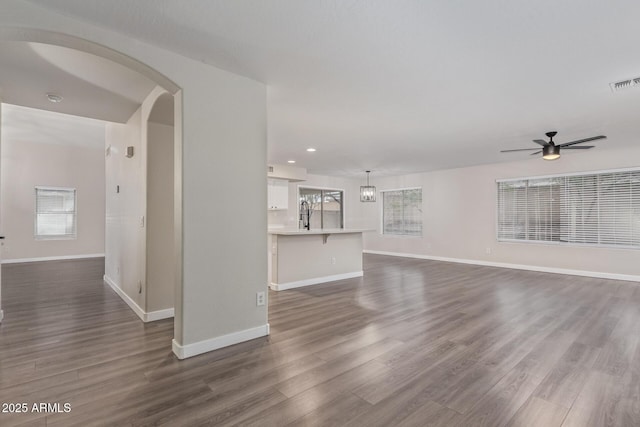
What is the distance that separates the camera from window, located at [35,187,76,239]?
25.7 ft

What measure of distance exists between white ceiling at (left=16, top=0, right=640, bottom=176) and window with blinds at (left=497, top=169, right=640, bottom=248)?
2000 millimetres

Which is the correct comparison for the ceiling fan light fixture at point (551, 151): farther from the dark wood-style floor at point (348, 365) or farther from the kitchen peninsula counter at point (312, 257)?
the kitchen peninsula counter at point (312, 257)

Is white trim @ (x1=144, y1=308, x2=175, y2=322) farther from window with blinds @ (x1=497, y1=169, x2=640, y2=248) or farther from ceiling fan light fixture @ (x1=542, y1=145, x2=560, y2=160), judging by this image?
window with blinds @ (x1=497, y1=169, x2=640, y2=248)

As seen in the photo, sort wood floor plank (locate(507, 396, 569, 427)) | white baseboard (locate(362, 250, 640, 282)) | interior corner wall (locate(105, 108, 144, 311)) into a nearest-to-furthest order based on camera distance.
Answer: wood floor plank (locate(507, 396, 569, 427)) < interior corner wall (locate(105, 108, 144, 311)) < white baseboard (locate(362, 250, 640, 282))

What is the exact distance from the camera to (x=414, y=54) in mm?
2424

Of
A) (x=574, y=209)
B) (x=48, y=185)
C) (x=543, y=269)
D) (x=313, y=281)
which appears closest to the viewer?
(x=313, y=281)

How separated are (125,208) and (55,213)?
582 centimetres

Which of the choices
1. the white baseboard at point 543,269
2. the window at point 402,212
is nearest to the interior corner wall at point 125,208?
the white baseboard at point 543,269

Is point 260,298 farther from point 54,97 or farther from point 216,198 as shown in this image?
point 54,97

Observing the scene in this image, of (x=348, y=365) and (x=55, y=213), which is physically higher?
(x=55, y=213)

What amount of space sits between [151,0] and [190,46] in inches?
20.2

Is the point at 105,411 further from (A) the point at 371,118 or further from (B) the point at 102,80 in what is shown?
(A) the point at 371,118

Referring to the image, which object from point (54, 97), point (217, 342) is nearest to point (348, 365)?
point (217, 342)

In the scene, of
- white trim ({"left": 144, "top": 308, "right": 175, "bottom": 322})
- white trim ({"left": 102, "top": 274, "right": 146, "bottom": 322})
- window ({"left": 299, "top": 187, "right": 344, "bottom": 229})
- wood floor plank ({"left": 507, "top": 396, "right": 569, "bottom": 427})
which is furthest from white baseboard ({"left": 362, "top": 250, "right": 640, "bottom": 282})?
white trim ({"left": 102, "top": 274, "right": 146, "bottom": 322})
